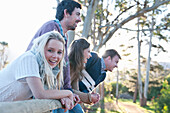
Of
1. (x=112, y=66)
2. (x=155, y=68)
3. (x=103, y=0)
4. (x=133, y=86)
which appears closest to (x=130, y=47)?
(x=155, y=68)

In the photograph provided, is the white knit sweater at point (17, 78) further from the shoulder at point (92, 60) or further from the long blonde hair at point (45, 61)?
the shoulder at point (92, 60)

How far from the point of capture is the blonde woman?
1.37 m

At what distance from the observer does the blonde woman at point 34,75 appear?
1.37 m

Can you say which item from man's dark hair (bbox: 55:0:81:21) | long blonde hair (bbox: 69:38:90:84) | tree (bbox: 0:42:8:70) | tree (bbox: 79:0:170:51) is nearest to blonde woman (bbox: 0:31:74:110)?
man's dark hair (bbox: 55:0:81:21)

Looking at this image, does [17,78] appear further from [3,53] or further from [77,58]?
[3,53]

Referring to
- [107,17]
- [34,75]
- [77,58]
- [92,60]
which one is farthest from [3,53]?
[34,75]

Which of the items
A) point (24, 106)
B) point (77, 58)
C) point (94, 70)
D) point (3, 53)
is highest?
point (3, 53)

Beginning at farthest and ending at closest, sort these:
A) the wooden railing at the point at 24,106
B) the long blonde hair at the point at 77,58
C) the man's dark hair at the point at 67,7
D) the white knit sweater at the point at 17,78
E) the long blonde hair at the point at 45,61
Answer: the long blonde hair at the point at 77,58
the man's dark hair at the point at 67,7
the long blonde hair at the point at 45,61
the white knit sweater at the point at 17,78
the wooden railing at the point at 24,106

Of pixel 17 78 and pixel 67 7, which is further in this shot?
pixel 67 7

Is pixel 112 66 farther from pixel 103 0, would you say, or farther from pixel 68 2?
pixel 103 0

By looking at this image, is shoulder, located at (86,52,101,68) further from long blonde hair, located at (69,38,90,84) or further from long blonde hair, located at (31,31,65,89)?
long blonde hair, located at (31,31,65,89)

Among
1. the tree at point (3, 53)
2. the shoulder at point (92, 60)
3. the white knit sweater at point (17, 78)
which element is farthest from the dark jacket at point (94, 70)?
the tree at point (3, 53)

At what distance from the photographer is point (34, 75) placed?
1.37 metres

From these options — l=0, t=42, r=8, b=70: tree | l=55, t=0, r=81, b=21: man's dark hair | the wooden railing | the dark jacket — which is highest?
l=0, t=42, r=8, b=70: tree
